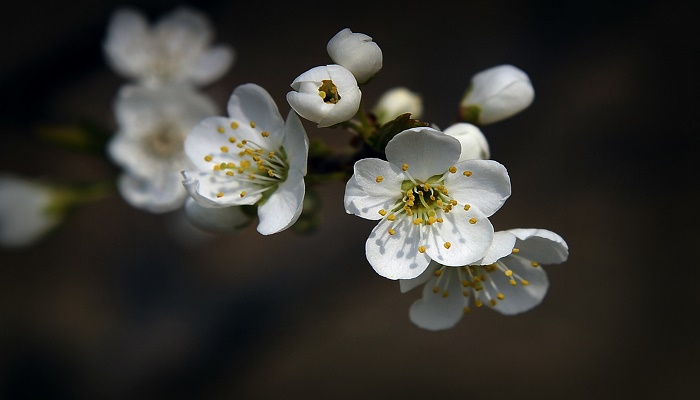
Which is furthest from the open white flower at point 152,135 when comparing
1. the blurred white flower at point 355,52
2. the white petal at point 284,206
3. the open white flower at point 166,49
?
the blurred white flower at point 355,52

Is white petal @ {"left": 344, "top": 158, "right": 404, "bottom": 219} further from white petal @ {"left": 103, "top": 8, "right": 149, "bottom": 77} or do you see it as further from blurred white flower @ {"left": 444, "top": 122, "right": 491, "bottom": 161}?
white petal @ {"left": 103, "top": 8, "right": 149, "bottom": 77}

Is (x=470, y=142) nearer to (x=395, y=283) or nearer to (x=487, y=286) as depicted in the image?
(x=487, y=286)

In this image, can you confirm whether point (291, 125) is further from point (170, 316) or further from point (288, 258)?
point (170, 316)

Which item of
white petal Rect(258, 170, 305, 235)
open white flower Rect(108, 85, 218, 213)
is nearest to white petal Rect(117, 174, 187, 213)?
open white flower Rect(108, 85, 218, 213)

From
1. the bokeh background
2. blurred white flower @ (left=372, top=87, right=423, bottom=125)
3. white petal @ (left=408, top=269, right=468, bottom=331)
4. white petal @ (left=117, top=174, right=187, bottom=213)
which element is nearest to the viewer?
white petal @ (left=408, top=269, right=468, bottom=331)

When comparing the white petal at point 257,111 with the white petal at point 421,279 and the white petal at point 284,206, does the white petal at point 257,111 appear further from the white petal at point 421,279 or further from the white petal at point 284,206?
the white petal at point 421,279

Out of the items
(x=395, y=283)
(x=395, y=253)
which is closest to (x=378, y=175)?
(x=395, y=253)

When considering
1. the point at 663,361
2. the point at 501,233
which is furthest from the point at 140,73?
the point at 663,361
